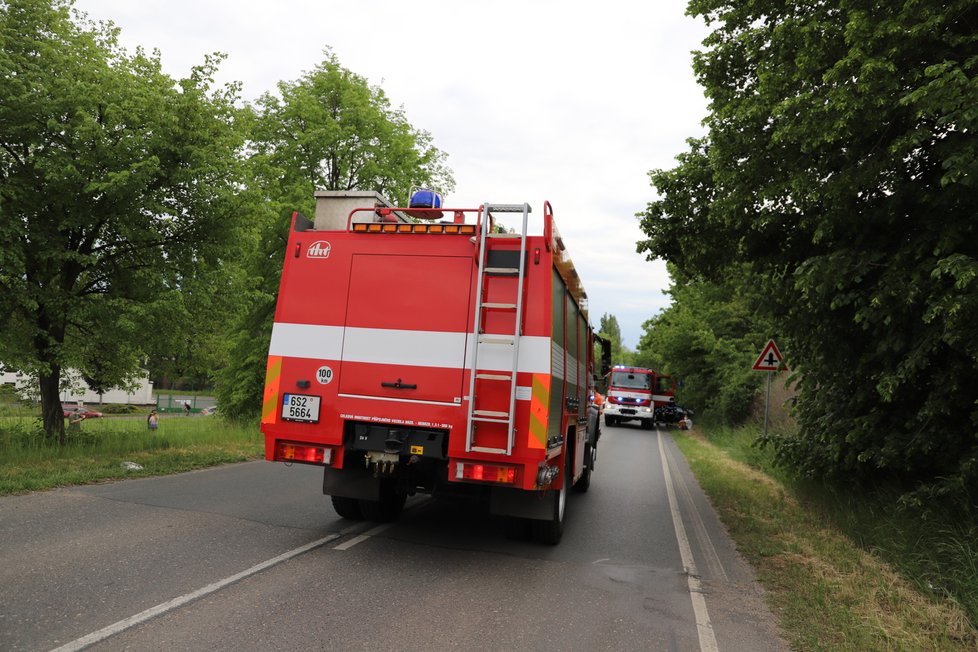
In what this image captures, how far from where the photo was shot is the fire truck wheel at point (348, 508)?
23.0 ft

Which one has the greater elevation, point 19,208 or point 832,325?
point 19,208

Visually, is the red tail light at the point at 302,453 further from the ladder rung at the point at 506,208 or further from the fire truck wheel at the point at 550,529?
the ladder rung at the point at 506,208

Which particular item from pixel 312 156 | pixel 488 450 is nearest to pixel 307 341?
pixel 488 450

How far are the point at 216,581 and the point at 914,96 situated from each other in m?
6.81

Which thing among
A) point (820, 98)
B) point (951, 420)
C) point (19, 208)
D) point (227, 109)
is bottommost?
point (951, 420)

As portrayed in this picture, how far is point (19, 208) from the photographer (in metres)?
10.1

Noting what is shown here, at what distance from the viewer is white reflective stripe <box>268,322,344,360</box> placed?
5938mm

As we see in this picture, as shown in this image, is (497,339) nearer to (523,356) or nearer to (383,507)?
(523,356)

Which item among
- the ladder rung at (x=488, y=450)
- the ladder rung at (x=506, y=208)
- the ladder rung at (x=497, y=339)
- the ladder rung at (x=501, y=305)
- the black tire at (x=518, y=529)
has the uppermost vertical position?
the ladder rung at (x=506, y=208)

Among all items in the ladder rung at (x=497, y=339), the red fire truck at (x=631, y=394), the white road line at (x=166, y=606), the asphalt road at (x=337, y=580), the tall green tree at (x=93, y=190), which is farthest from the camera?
the red fire truck at (x=631, y=394)

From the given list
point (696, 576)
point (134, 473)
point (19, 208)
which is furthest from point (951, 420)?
point (19, 208)

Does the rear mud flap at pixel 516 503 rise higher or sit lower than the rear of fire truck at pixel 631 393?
lower

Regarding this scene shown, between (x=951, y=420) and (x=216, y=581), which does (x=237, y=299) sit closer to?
(x=216, y=581)

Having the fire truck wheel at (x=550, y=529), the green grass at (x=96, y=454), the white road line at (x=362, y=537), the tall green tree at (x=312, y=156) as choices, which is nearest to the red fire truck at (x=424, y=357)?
the fire truck wheel at (x=550, y=529)
